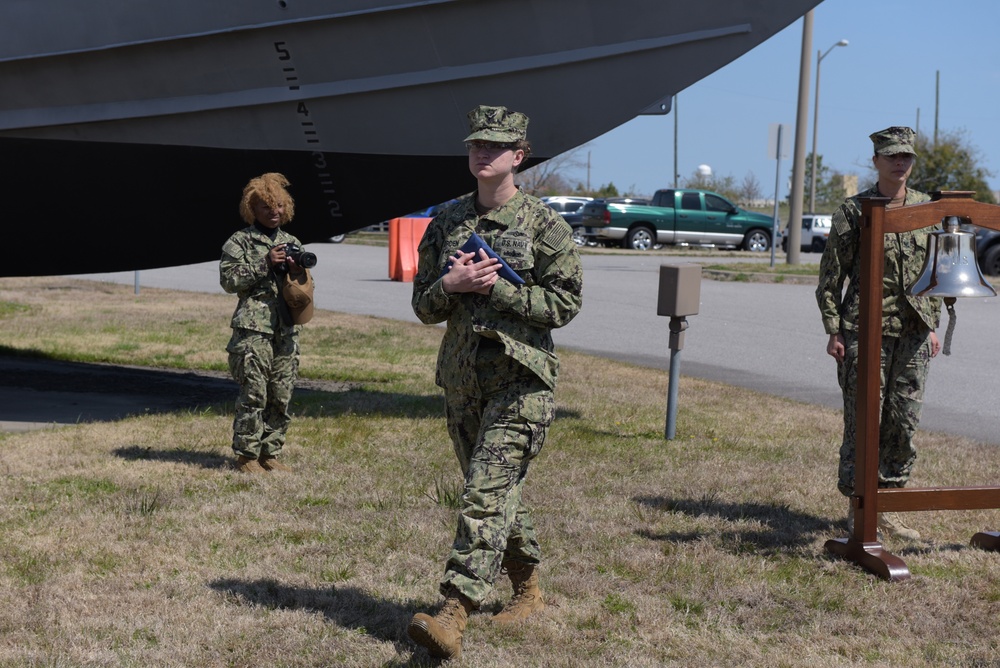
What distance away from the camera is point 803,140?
24.7 m

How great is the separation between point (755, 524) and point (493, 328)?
2458 mm

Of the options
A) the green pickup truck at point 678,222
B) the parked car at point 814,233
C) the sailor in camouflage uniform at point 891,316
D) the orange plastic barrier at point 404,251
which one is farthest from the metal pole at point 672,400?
the parked car at point 814,233

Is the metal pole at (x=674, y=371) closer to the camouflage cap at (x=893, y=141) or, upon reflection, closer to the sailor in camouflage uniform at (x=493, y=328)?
the camouflage cap at (x=893, y=141)

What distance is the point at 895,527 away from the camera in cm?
599

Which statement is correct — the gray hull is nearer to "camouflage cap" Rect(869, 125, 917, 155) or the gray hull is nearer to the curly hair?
the curly hair

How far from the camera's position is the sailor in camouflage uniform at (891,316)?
5.72 meters

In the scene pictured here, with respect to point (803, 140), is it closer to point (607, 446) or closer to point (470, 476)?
point (607, 446)

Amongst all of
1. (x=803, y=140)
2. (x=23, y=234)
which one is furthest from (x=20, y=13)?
(x=803, y=140)

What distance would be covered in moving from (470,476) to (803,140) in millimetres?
21854

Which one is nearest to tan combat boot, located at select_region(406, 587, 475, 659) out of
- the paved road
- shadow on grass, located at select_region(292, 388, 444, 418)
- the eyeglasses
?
the eyeglasses

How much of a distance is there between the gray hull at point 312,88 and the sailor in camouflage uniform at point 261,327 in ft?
9.01

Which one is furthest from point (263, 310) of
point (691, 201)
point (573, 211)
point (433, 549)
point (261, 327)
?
point (573, 211)

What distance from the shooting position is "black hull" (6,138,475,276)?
9.82 meters

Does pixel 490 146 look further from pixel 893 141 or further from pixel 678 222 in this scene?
pixel 678 222
